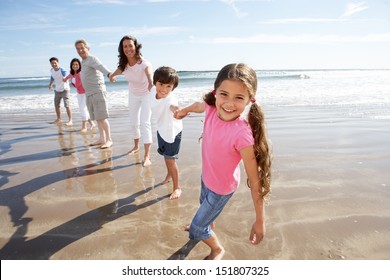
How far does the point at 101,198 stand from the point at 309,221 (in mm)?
2313

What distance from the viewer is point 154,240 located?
249cm

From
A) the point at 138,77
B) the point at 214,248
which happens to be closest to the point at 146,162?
the point at 138,77

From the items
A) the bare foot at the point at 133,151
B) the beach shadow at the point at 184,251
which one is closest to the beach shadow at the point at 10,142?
the bare foot at the point at 133,151

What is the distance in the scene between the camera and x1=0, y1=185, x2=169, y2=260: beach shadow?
2342 millimetres

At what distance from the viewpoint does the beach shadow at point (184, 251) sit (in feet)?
7.50

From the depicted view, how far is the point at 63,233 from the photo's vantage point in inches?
103

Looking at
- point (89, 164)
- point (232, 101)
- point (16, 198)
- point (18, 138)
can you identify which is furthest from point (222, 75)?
point (18, 138)

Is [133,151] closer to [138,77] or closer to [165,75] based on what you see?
[138,77]

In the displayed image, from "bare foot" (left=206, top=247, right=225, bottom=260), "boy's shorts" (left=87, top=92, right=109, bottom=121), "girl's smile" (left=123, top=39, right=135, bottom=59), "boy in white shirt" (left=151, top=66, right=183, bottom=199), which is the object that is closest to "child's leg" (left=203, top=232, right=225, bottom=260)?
"bare foot" (left=206, top=247, right=225, bottom=260)

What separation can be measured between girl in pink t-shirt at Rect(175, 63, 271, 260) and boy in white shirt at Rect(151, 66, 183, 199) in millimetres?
1178

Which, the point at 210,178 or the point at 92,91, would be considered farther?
the point at 92,91

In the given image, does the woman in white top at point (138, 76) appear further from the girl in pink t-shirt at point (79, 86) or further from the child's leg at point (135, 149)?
the girl in pink t-shirt at point (79, 86)

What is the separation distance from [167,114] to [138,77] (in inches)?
65.6
